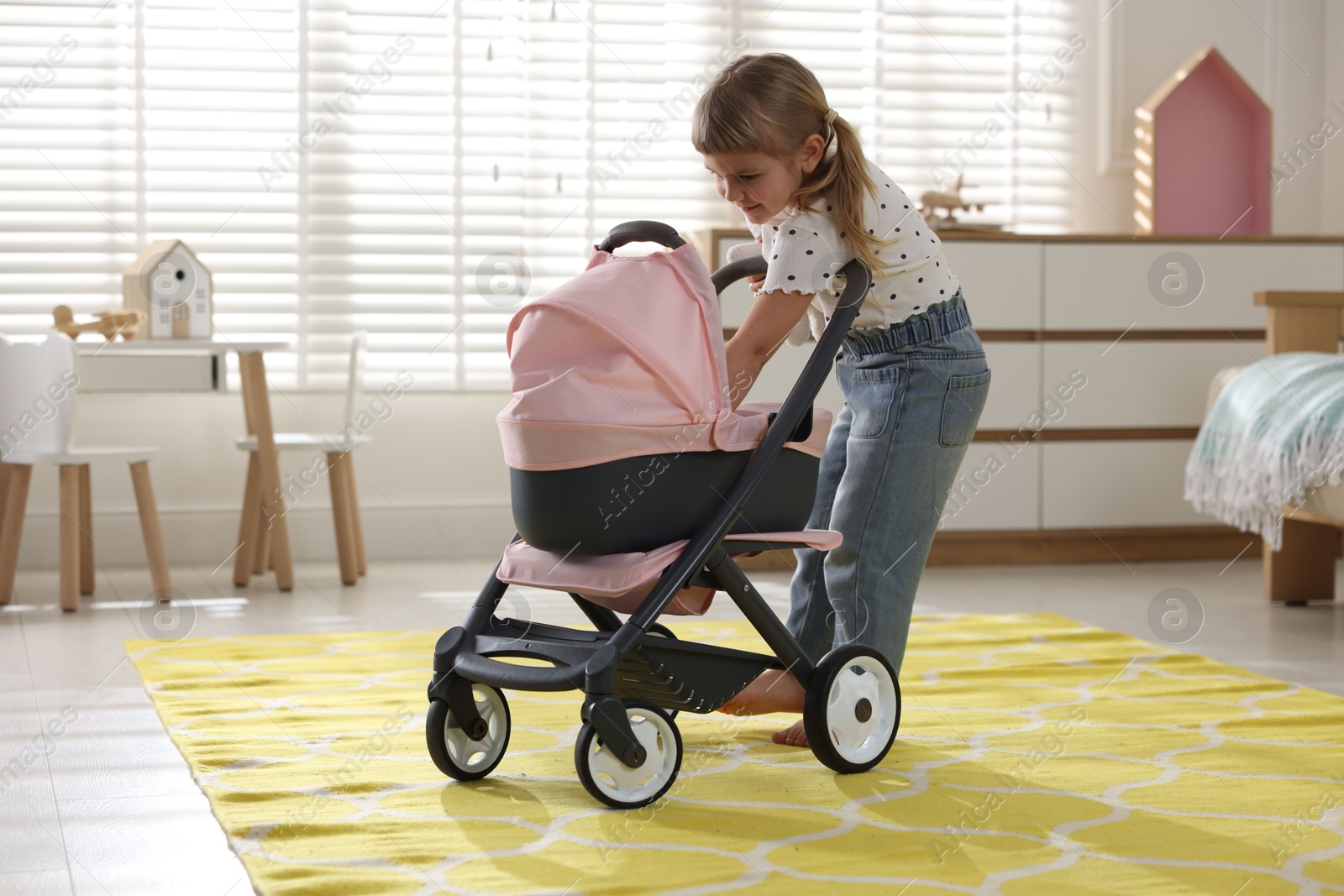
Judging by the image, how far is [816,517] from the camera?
2.12 m

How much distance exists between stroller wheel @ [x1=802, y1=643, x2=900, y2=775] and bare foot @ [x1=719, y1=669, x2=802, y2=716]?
82 mm

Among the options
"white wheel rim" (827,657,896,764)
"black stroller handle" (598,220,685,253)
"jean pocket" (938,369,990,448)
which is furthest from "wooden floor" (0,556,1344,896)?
"jean pocket" (938,369,990,448)

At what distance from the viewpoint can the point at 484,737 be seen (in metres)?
1.79

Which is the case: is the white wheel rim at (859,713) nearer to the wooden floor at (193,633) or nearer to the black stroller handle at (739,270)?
the black stroller handle at (739,270)

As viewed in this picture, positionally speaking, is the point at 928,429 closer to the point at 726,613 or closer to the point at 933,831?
the point at 933,831

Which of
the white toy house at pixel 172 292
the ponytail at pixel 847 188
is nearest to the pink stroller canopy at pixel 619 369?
the ponytail at pixel 847 188

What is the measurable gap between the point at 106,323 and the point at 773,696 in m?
2.23

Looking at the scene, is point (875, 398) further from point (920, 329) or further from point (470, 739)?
point (470, 739)

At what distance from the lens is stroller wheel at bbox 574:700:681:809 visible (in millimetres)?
1598

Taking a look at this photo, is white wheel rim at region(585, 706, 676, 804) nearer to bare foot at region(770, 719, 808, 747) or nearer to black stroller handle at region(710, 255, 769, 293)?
bare foot at region(770, 719, 808, 747)

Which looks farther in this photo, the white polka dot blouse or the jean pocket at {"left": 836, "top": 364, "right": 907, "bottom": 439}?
the jean pocket at {"left": 836, "top": 364, "right": 907, "bottom": 439}

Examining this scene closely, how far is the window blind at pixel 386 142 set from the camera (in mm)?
3928

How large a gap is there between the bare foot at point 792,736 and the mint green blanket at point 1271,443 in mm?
1482

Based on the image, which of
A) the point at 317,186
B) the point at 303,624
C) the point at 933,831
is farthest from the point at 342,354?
the point at 933,831
